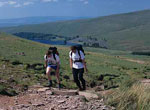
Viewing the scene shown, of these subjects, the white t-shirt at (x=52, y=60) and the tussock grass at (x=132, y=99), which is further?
the white t-shirt at (x=52, y=60)

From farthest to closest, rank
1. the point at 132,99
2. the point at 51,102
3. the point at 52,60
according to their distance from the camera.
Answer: the point at 52,60
the point at 51,102
the point at 132,99

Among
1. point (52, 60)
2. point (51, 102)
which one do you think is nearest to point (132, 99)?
point (51, 102)

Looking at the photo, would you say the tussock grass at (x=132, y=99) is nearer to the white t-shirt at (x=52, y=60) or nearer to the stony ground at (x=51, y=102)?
the stony ground at (x=51, y=102)

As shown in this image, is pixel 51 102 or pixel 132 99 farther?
pixel 51 102

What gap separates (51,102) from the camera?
752 cm

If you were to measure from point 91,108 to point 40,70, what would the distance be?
8802mm

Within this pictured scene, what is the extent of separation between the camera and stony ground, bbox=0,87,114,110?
7.00 m

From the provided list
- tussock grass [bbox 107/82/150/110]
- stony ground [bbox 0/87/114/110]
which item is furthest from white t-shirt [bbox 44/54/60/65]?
tussock grass [bbox 107/82/150/110]

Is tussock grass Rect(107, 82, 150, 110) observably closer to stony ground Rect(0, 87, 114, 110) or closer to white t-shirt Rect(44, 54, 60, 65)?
stony ground Rect(0, 87, 114, 110)

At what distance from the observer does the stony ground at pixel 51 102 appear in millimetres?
6996

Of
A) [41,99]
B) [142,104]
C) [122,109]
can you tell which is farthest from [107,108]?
[41,99]

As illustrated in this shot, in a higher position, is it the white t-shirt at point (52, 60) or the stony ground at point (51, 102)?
the white t-shirt at point (52, 60)

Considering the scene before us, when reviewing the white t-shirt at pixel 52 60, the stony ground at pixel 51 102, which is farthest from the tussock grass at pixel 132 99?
the white t-shirt at pixel 52 60

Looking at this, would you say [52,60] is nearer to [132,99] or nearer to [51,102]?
[51,102]
